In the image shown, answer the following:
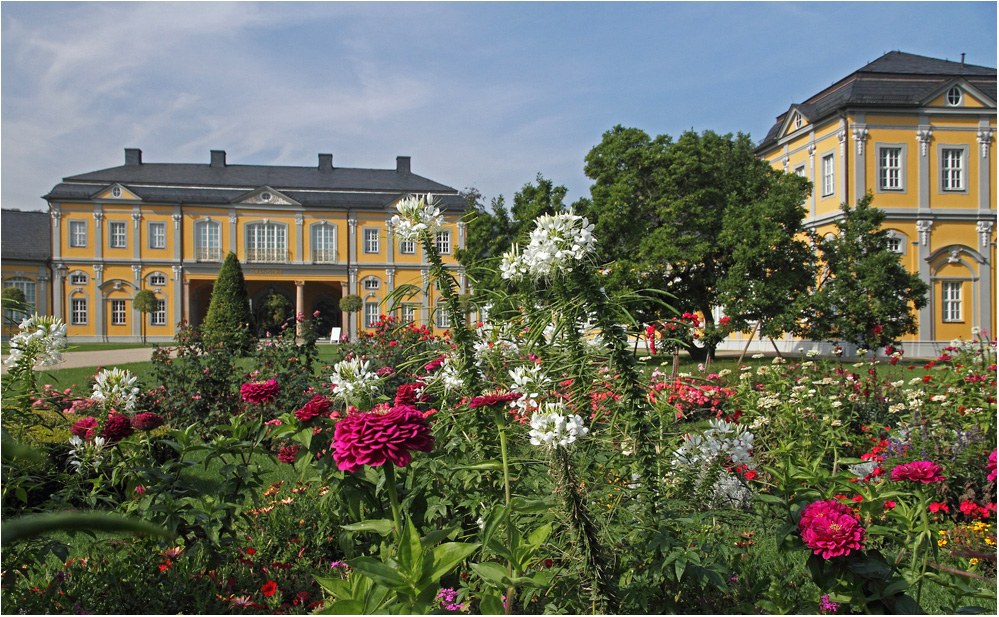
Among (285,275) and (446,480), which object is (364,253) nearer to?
(285,275)

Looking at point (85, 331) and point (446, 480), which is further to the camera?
point (85, 331)

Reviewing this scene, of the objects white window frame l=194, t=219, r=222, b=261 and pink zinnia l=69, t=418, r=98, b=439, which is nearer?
pink zinnia l=69, t=418, r=98, b=439

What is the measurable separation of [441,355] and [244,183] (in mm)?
35676

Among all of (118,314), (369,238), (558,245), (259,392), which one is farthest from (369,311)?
(558,245)

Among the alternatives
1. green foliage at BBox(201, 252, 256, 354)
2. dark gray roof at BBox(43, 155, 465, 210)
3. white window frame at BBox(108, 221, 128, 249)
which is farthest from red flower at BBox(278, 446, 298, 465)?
white window frame at BBox(108, 221, 128, 249)

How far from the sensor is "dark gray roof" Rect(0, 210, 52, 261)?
31592 millimetres

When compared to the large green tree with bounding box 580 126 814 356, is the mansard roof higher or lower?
higher

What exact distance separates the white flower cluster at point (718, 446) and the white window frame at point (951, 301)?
23164 mm

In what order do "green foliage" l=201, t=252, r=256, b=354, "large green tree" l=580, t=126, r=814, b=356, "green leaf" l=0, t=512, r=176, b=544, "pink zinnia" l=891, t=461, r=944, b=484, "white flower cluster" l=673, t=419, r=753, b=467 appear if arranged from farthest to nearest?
1. "green foliage" l=201, t=252, r=256, b=354
2. "large green tree" l=580, t=126, r=814, b=356
3. "pink zinnia" l=891, t=461, r=944, b=484
4. "white flower cluster" l=673, t=419, r=753, b=467
5. "green leaf" l=0, t=512, r=176, b=544

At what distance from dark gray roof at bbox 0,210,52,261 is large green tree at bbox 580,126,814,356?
100 feet

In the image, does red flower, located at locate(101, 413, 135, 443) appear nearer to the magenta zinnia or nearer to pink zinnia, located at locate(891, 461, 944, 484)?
the magenta zinnia

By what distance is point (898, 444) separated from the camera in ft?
13.6

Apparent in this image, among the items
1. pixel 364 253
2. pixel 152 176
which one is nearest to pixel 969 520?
pixel 364 253

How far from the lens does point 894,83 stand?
69.5 ft
